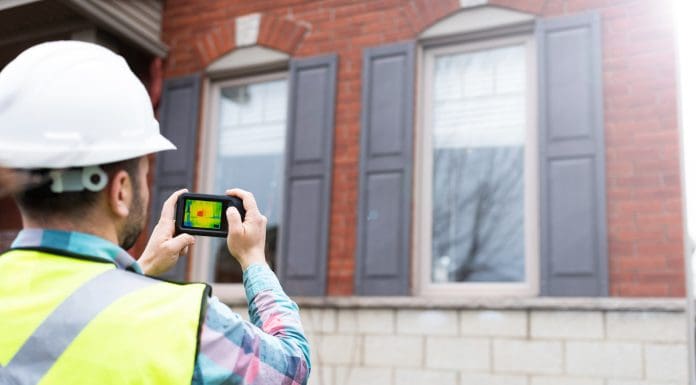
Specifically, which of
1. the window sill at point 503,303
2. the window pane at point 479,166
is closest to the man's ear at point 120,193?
the window sill at point 503,303

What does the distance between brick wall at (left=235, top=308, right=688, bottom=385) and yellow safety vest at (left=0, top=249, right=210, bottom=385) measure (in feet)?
13.7

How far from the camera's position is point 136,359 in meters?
1.04

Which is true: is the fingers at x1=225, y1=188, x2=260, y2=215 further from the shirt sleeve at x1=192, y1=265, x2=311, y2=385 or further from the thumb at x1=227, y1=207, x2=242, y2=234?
the shirt sleeve at x1=192, y1=265, x2=311, y2=385

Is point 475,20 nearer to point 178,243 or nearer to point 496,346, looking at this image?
point 496,346

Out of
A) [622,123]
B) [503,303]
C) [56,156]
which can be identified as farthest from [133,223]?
[622,123]

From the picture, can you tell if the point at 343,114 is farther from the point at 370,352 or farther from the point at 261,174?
the point at 370,352

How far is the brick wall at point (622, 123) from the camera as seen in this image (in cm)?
485

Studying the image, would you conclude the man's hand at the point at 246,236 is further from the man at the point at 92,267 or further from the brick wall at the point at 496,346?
the brick wall at the point at 496,346

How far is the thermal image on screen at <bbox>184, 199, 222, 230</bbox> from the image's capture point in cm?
144

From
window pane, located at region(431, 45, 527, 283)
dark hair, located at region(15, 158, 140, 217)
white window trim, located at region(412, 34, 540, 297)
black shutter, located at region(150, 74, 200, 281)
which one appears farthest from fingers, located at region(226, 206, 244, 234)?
black shutter, located at region(150, 74, 200, 281)

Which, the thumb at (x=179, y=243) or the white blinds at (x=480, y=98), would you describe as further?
the white blinds at (x=480, y=98)

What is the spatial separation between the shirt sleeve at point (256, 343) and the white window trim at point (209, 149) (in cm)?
525

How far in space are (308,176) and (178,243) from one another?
14.7 ft

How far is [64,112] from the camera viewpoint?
43.3 inches
